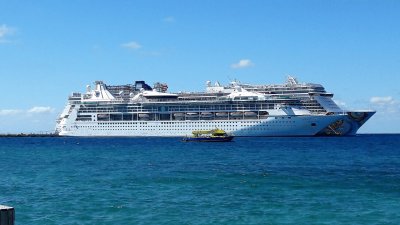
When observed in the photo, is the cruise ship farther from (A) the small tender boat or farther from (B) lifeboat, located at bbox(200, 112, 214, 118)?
(A) the small tender boat

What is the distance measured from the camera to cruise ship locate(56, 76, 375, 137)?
358 feet

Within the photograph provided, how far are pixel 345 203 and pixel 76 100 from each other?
109 m

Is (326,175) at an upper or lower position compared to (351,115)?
lower

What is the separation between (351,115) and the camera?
372 feet

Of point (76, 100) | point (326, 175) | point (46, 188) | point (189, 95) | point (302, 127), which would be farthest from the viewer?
point (76, 100)

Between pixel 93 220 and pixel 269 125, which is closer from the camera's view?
pixel 93 220

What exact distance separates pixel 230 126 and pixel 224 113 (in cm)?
275

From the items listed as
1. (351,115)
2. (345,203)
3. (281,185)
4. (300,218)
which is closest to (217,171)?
(281,185)

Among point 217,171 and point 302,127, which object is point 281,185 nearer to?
point 217,171

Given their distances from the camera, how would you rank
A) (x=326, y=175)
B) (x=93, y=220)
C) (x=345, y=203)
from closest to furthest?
(x=93, y=220) → (x=345, y=203) → (x=326, y=175)

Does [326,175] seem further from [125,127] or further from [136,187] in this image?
[125,127]

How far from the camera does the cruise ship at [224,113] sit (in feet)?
358

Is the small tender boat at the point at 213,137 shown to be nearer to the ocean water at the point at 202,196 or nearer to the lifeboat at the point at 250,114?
the lifeboat at the point at 250,114

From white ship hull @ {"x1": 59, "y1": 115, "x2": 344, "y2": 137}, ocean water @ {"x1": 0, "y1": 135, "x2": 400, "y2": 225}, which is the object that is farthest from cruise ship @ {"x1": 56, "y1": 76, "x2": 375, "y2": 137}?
ocean water @ {"x1": 0, "y1": 135, "x2": 400, "y2": 225}
